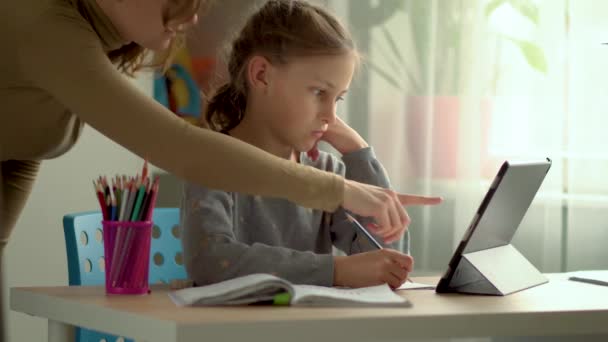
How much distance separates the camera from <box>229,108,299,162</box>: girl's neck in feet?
5.49

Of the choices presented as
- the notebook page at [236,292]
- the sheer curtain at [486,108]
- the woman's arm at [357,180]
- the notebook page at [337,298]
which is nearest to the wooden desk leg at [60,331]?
the notebook page at [236,292]

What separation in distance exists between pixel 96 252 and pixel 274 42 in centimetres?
49

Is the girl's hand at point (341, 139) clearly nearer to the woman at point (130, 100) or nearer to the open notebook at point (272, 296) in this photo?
the woman at point (130, 100)

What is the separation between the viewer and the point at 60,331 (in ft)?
4.35

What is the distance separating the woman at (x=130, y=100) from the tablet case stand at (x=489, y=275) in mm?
155

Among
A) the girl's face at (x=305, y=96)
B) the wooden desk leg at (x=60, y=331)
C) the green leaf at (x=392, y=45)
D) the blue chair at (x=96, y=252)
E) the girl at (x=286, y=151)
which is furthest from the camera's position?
the green leaf at (x=392, y=45)

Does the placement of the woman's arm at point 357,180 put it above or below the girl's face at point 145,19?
below

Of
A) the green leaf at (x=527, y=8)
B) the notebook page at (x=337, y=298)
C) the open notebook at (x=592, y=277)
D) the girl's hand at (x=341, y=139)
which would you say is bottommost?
the open notebook at (x=592, y=277)

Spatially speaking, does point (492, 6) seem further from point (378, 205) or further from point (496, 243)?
point (378, 205)

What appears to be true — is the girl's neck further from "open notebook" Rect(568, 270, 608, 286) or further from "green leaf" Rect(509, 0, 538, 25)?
"green leaf" Rect(509, 0, 538, 25)

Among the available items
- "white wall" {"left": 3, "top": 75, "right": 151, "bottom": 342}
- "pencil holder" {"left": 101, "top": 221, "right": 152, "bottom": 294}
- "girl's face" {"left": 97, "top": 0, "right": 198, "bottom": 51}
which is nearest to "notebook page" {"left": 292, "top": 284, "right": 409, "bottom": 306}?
"pencil holder" {"left": 101, "top": 221, "right": 152, "bottom": 294}

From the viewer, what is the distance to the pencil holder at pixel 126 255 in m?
1.35

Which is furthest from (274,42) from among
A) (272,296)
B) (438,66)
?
(438,66)

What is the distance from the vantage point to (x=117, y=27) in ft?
4.50
